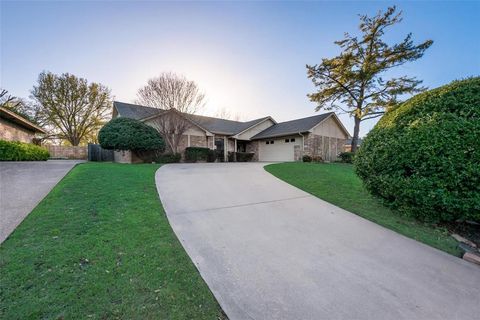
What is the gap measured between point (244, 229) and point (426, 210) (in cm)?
329

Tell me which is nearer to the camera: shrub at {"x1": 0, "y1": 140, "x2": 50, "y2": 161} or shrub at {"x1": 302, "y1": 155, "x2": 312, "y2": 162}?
shrub at {"x1": 0, "y1": 140, "x2": 50, "y2": 161}

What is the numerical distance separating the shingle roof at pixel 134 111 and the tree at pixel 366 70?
15.7 m

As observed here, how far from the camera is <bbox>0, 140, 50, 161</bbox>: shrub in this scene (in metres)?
10.1

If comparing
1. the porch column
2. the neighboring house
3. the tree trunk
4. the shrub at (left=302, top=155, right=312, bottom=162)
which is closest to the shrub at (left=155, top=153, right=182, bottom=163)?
the porch column

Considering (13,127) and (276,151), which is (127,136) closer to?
(13,127)

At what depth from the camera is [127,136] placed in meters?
13.2

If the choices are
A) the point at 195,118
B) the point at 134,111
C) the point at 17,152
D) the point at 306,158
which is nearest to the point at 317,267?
the point at 306,158

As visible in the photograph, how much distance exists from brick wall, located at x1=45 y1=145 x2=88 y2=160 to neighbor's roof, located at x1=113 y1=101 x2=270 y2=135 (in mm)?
6370

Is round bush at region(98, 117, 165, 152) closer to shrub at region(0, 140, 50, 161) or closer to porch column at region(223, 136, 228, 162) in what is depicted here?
shrub at region(0, 140, 50, 161)

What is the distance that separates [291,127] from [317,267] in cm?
1821

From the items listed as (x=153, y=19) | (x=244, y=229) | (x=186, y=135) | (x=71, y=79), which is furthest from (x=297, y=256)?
(x=71, y=79)

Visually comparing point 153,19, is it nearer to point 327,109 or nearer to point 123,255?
point 123,255

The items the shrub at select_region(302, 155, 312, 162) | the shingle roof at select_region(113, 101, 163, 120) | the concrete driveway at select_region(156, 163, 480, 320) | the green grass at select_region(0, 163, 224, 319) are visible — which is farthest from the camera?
the shrub at select_region(302, 155, 312, 162)

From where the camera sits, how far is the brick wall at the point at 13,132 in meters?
11.6
